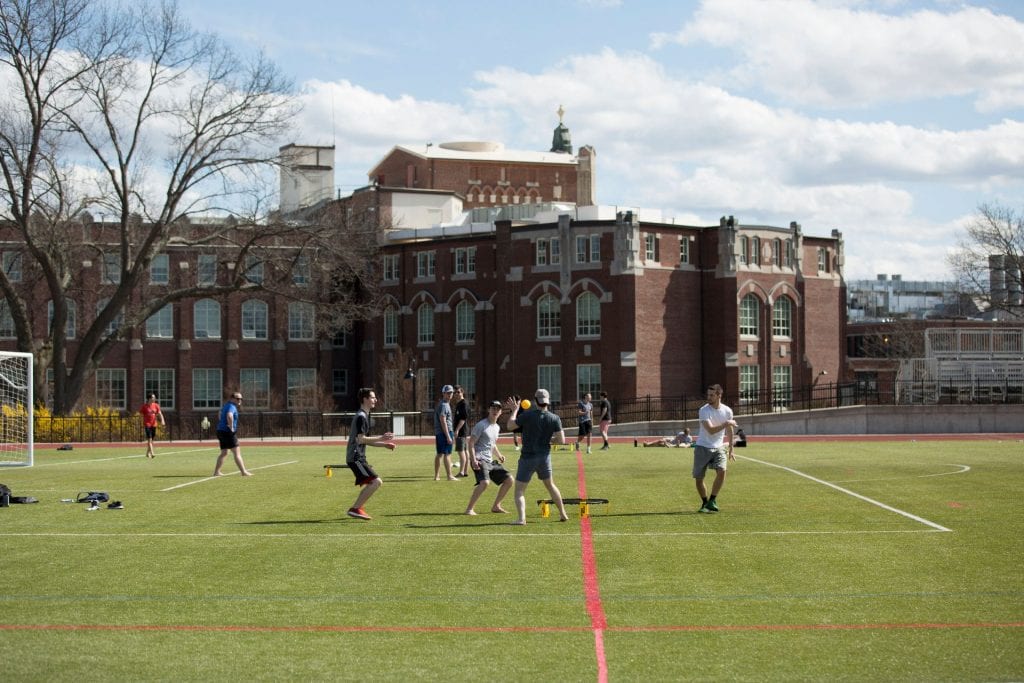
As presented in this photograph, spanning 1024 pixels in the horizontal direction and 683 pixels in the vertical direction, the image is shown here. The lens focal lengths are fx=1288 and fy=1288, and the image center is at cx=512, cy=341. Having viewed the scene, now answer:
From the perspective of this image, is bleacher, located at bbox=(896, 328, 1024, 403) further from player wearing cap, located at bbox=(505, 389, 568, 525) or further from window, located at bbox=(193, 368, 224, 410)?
player wearing cap, located at bbox=(505, 389, 568, 525)

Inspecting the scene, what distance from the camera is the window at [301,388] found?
3027 inches

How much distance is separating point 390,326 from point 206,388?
38.9 ft

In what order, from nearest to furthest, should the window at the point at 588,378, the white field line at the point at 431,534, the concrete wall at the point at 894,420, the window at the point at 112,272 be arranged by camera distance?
the white field line at the point at 431,534, the concrete wall at the point at 894,420, the window at the point at 588,378, the window at the point at 112,272

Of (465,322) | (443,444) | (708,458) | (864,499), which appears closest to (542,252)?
(465,322)

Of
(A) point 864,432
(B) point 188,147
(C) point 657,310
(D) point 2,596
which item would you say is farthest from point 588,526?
(C) point 657,310

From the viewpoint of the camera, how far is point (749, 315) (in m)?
72.9

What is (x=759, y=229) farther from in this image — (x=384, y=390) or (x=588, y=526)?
(x=588, y=526)

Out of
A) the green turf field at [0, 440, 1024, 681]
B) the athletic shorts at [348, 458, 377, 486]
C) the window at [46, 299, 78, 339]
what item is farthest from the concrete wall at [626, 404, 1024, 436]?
the window at [46, 299, 78, 339]

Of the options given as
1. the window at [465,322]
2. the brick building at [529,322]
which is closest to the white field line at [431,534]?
the brick building at [529,322]

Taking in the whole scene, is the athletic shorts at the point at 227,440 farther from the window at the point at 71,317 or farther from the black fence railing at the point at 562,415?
the window at the point at 71,317

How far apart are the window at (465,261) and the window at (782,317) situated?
17559 mm

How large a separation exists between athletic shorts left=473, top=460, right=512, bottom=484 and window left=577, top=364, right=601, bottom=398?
170ft

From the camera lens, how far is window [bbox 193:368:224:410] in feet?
258

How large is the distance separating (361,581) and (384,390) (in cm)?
6009
